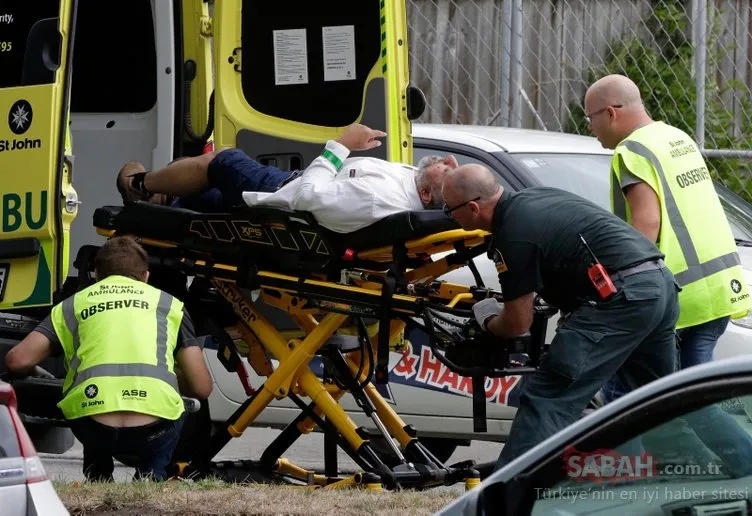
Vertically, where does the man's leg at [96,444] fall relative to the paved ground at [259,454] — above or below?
above

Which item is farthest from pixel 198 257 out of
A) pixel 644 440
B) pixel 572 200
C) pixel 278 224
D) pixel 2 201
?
pixel 644 440

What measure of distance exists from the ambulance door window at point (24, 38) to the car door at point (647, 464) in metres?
4.12

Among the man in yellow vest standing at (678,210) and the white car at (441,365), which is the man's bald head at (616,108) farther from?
the white car at (441,365)

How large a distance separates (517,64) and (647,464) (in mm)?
7438

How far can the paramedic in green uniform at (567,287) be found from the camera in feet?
18.1

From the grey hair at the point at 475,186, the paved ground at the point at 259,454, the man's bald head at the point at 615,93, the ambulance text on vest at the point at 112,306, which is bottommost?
the paved ground at the point at 259,454

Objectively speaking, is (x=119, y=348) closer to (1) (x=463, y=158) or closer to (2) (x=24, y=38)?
(2) (x=24, y=38)

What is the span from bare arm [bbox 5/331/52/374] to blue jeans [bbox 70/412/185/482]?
0.32 meters

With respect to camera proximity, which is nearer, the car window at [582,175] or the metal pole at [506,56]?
the car window at [582,175]

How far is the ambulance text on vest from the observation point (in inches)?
248

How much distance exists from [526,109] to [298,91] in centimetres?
389

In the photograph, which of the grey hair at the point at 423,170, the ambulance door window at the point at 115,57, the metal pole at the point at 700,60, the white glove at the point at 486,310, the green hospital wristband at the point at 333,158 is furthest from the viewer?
the metal pole at the point at 700,60

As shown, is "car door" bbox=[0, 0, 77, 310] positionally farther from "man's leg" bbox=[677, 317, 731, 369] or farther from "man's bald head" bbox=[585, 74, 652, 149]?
"man's leg" bbox=[677, 317, 731, 369]

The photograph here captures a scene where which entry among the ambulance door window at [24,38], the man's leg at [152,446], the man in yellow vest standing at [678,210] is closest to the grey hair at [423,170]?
the man in yellow vest standing at [678,210]
